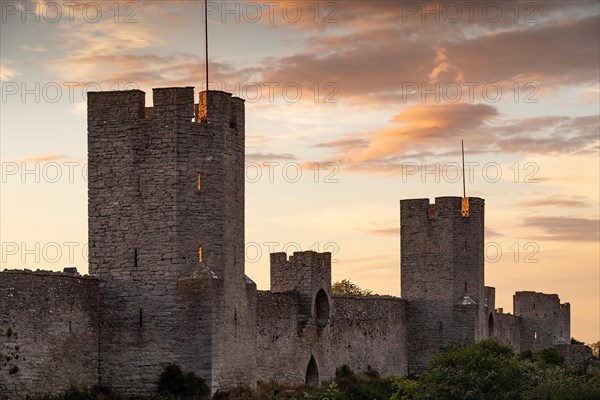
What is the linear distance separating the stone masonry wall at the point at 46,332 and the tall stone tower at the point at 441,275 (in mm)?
23640

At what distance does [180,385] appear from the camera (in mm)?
37938

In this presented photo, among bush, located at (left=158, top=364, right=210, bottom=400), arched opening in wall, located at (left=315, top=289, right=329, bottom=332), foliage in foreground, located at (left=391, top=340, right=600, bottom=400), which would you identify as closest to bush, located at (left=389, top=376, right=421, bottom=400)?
foliage in foreground, located at (left=391, top=340, right=600, bottom=400)

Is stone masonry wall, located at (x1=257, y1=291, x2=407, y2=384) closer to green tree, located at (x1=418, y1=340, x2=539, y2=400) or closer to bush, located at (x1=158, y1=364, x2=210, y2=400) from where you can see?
green tree, located at (x1=418, y1=340, x2=539, y2=400)

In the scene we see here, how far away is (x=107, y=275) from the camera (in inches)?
1547

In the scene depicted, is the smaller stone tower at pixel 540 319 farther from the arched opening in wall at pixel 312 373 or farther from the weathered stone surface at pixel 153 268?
the weathered stone surface at pixel 153 268

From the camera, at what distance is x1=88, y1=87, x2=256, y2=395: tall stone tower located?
38.6 meters

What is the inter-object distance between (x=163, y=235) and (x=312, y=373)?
12.5 meters

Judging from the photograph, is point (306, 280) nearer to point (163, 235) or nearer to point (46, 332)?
point (163, 235)

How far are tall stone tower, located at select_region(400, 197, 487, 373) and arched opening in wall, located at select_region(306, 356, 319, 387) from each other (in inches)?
415

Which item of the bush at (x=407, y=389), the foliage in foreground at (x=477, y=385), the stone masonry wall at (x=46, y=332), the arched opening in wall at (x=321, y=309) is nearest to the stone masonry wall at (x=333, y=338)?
the arched opening in wall at (x=321, y=309)

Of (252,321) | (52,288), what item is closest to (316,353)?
(252,321)

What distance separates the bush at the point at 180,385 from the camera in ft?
124

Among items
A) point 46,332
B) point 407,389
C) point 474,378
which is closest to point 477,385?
point 474,378

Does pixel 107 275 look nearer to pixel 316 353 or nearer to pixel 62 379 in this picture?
pixel 62 379
